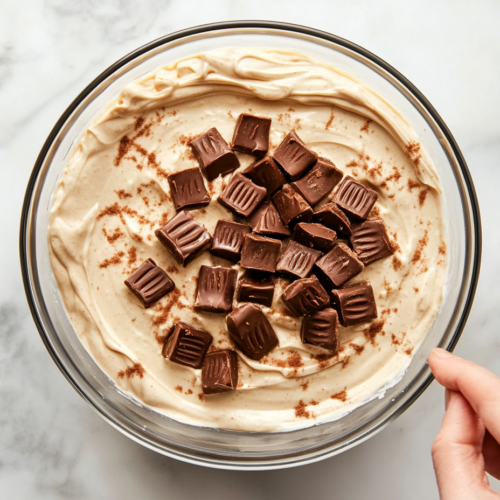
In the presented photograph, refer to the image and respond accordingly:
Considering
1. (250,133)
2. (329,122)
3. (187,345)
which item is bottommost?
(187,345)

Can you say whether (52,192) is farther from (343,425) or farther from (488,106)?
(488,106)

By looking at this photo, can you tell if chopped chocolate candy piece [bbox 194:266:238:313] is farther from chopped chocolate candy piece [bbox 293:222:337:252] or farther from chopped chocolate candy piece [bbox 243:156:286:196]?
chopped chocolate candy piece [bbox 243:156:286:196]

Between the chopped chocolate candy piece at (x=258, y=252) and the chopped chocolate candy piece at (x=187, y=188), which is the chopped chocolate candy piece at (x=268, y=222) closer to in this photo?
the chopped chocolate candy piece at (x=258, y=252)

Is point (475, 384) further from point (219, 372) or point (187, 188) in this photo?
point (187, 188)

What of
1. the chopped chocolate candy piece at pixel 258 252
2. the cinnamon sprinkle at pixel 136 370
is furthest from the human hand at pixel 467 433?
the cinnamon sprinkle at pixel 136 370

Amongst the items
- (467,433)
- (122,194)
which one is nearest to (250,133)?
(122,194)
